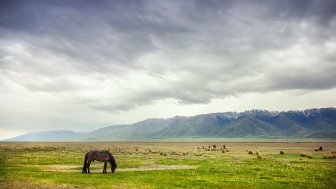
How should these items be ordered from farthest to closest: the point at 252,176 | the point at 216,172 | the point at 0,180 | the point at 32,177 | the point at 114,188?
the point at 216,172 → the point at 252,176 → the point at 32,177 → the point at 0,180 → the point at 114,188

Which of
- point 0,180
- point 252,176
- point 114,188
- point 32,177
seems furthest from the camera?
point 252,176

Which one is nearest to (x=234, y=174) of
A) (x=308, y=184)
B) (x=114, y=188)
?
(x=308, y=184)

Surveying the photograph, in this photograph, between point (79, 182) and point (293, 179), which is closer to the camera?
point (79, 182)

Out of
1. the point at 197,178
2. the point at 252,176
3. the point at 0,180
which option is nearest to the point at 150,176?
the point at 197,178

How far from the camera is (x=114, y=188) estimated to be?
1013 inches

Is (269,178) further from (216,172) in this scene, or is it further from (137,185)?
(137,185)

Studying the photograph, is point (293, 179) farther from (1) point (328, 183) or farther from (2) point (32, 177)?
(2) point (32, 177)

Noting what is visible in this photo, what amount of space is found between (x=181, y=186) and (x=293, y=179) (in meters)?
11.2

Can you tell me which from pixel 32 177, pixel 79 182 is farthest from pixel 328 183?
pixel 32 177

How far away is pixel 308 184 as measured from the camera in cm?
2859

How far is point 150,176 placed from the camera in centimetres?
3281

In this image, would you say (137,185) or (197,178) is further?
(197,178)

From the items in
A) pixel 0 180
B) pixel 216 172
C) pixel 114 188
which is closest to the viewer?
pixel 114 188

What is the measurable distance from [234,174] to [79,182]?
50.3 ft
